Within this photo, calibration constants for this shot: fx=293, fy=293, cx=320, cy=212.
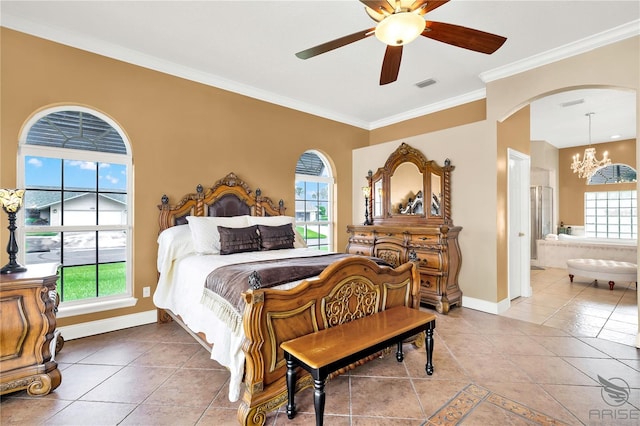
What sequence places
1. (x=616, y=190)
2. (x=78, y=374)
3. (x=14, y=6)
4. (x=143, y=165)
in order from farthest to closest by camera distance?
(x=616, y=190) → (x=143, y=165) → (x=14, y=6) → (x=78, y=374)

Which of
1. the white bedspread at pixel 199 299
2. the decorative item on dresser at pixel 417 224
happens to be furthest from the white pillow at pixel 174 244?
the decorative item on dresser at pixel 417 224

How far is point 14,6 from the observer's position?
2.60 meters

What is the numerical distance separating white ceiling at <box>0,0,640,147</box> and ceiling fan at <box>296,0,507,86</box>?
64 centimetres

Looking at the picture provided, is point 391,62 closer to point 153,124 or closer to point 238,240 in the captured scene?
point 238,240

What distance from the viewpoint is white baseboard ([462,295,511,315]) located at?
3756mm

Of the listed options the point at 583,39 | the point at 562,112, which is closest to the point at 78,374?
the point at 583,39

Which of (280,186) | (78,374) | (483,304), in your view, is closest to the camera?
(78,374)

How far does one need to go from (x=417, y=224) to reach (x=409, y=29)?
3.01 m

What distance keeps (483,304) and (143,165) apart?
15.0 feet

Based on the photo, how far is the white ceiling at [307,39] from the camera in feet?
8.59

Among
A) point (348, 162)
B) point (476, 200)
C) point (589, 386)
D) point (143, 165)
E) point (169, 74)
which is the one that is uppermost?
point (169, 74)

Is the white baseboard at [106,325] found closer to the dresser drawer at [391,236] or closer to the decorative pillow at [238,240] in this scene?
the decorative pillow at [238,240]

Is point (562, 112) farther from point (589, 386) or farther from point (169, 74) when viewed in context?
point (169, 74)

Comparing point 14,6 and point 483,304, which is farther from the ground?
point 14,6
